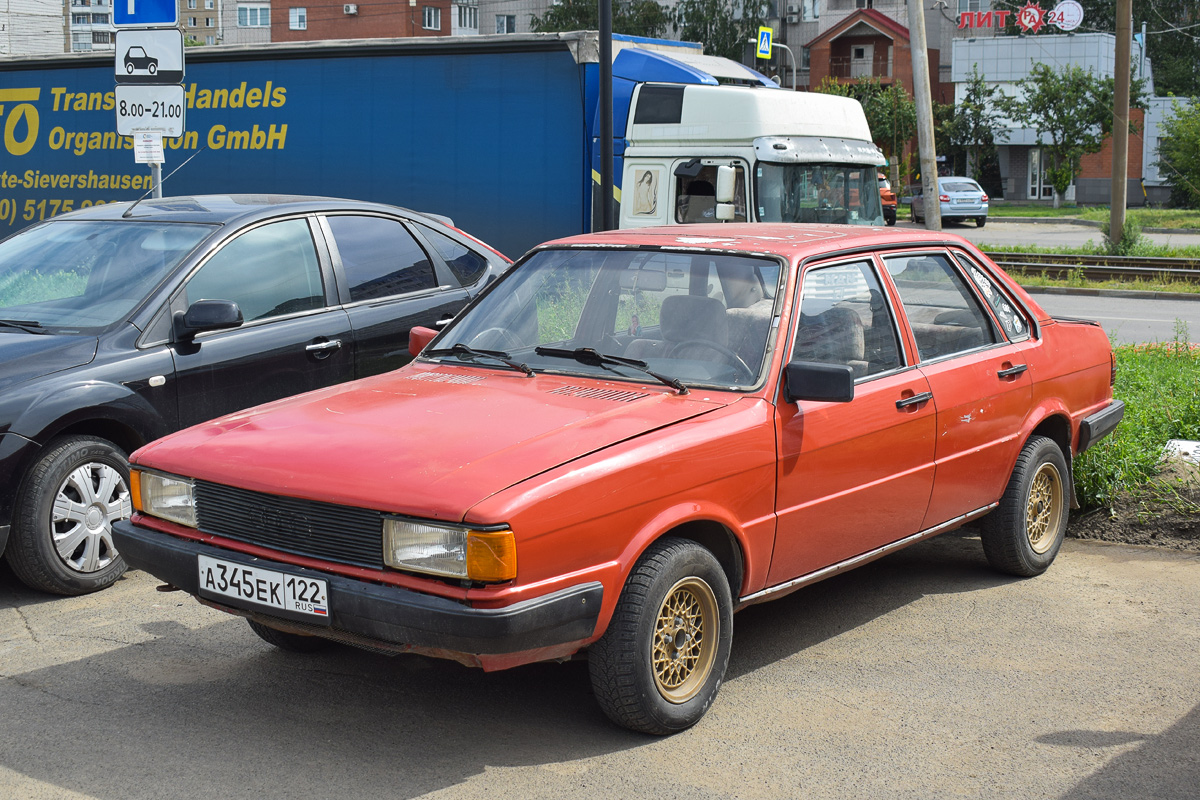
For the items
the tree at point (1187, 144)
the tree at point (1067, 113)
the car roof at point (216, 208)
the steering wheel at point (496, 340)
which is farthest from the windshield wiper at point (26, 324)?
the tree at point (1067, 113)

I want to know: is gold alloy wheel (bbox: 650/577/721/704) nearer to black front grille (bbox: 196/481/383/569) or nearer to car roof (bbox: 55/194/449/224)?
black front grille (bbox: 196/481/383/569)

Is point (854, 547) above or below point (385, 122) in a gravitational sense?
below

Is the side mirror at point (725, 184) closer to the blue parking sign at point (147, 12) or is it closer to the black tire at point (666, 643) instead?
the blue parking sign at point (147, 12)

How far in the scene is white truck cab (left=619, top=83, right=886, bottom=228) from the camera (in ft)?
42.8

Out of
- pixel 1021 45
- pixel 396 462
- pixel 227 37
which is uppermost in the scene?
pixel 227 37

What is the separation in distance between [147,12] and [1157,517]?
7.38 meters

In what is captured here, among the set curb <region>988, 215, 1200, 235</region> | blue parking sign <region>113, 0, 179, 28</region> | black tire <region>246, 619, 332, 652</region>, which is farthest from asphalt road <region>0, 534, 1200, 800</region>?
curb <region>988, 215, 1200, 235</region>

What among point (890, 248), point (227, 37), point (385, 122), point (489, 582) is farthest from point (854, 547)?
point (227, 37)

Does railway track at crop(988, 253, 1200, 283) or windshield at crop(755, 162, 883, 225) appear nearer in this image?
windshield at crop(755, 162, 883, 225)

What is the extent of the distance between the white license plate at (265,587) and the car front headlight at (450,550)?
0.84 ft

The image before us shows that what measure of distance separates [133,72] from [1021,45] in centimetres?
5719

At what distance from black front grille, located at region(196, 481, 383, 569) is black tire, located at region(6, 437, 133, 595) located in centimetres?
153

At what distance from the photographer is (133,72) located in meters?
9.02

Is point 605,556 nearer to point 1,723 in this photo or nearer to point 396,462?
point 396,462
